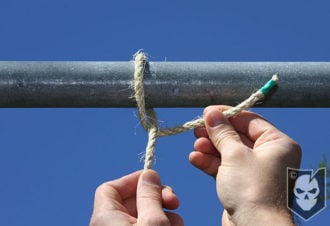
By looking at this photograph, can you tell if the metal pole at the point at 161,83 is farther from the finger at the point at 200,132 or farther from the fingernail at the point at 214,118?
the finger at the point at 200,132

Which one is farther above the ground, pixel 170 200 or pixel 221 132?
pixel 221 132

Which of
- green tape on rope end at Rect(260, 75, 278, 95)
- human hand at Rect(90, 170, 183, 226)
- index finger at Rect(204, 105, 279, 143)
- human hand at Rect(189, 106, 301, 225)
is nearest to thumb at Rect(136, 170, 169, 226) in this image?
human hand at Rect(90, 170, 183, 226)

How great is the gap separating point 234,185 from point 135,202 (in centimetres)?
35

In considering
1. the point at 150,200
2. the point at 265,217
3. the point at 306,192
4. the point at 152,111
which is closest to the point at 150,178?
the point at 150,200

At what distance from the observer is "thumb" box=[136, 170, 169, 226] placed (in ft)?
4.97

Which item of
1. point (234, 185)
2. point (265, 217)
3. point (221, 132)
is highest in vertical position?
point (221, 132)

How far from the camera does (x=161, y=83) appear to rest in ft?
5.00

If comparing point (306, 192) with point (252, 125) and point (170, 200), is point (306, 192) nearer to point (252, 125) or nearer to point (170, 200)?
point (252, 125)

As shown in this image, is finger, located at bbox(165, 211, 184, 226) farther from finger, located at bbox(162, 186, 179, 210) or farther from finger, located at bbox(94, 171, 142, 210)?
finger, located at bbox(94, 171, 142, 210)

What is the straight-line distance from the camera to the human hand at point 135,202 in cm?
155

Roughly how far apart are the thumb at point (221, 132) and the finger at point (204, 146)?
0.10 meters

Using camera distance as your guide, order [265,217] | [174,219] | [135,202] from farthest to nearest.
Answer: [135,202]
[174,219]
[265,217]

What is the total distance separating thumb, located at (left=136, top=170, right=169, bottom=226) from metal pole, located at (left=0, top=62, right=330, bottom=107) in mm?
230

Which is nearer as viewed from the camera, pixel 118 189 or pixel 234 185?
pixel 234 185
